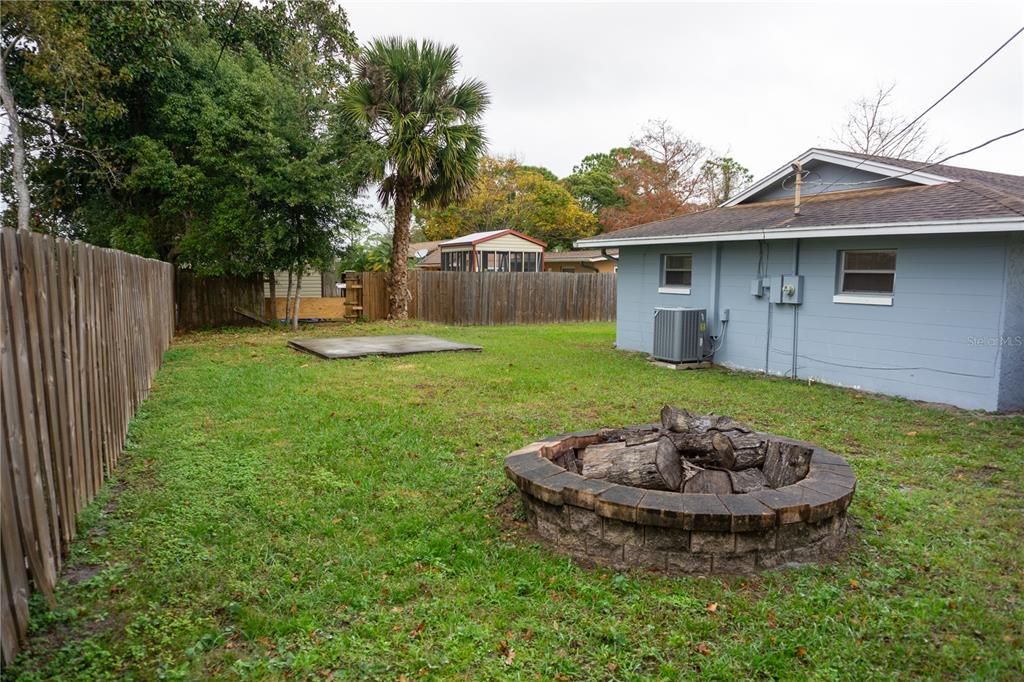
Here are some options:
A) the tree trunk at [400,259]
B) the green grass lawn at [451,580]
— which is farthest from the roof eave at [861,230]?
the tree trunk at [400,259]

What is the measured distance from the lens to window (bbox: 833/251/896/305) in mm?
8409

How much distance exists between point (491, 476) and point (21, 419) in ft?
9.78

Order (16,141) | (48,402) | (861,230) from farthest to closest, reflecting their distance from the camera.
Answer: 1. (16,141)
2. (861,230)
3. (48,402)

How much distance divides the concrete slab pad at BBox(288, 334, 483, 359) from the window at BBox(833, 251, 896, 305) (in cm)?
650

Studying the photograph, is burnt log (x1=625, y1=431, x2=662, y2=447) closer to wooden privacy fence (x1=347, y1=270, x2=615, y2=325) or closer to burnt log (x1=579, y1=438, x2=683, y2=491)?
burnt log (x1=579, y1=438, x2=683, y2=491)

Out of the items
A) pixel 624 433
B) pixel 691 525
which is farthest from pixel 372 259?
pixel 691 525

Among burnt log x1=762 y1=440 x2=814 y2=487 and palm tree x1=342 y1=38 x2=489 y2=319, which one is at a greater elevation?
palm tree x1=342 y1=38 x2=489 y2=319

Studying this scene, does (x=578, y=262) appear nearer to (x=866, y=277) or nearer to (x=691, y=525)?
(x=866, y=277)

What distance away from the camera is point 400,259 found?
18.0 meters

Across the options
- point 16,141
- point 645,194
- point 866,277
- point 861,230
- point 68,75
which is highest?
point 645,194

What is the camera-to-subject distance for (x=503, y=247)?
27609 mm

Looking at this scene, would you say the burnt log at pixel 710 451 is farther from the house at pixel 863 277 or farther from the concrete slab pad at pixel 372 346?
the concrete slab pad at pixel 372 346

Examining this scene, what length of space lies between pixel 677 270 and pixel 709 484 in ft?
28.2

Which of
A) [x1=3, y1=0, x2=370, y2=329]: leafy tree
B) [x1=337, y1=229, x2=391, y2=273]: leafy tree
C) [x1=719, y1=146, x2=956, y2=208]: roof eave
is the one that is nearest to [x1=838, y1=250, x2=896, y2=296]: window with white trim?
[x1=719, y1=146, x2=956, y2=208]: roof eave
